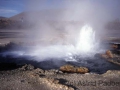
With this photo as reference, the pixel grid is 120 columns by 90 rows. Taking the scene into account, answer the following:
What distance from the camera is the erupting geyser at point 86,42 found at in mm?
16925

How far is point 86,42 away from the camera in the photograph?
18.1 meters

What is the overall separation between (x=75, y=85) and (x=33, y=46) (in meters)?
12.0

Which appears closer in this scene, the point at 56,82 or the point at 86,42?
the point at 56,82

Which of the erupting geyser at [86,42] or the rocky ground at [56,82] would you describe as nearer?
the rocky ground at [56,82]

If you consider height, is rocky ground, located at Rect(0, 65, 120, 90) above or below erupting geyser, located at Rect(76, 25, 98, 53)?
below

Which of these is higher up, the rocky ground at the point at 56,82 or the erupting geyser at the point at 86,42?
the erupting geyser at the point at 86,42

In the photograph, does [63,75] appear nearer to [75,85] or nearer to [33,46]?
[75,85]

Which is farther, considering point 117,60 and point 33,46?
point 33,46

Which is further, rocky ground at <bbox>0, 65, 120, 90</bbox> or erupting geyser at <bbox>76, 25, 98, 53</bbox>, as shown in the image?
erupting geyser at <bbox>76, 25, 98, 53</bbox>

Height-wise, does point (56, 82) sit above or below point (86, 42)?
below

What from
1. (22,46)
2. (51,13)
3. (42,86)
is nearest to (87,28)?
(22,46)

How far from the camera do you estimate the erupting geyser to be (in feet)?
55.5

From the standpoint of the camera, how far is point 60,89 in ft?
19.6

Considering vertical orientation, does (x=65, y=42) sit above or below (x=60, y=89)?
above
